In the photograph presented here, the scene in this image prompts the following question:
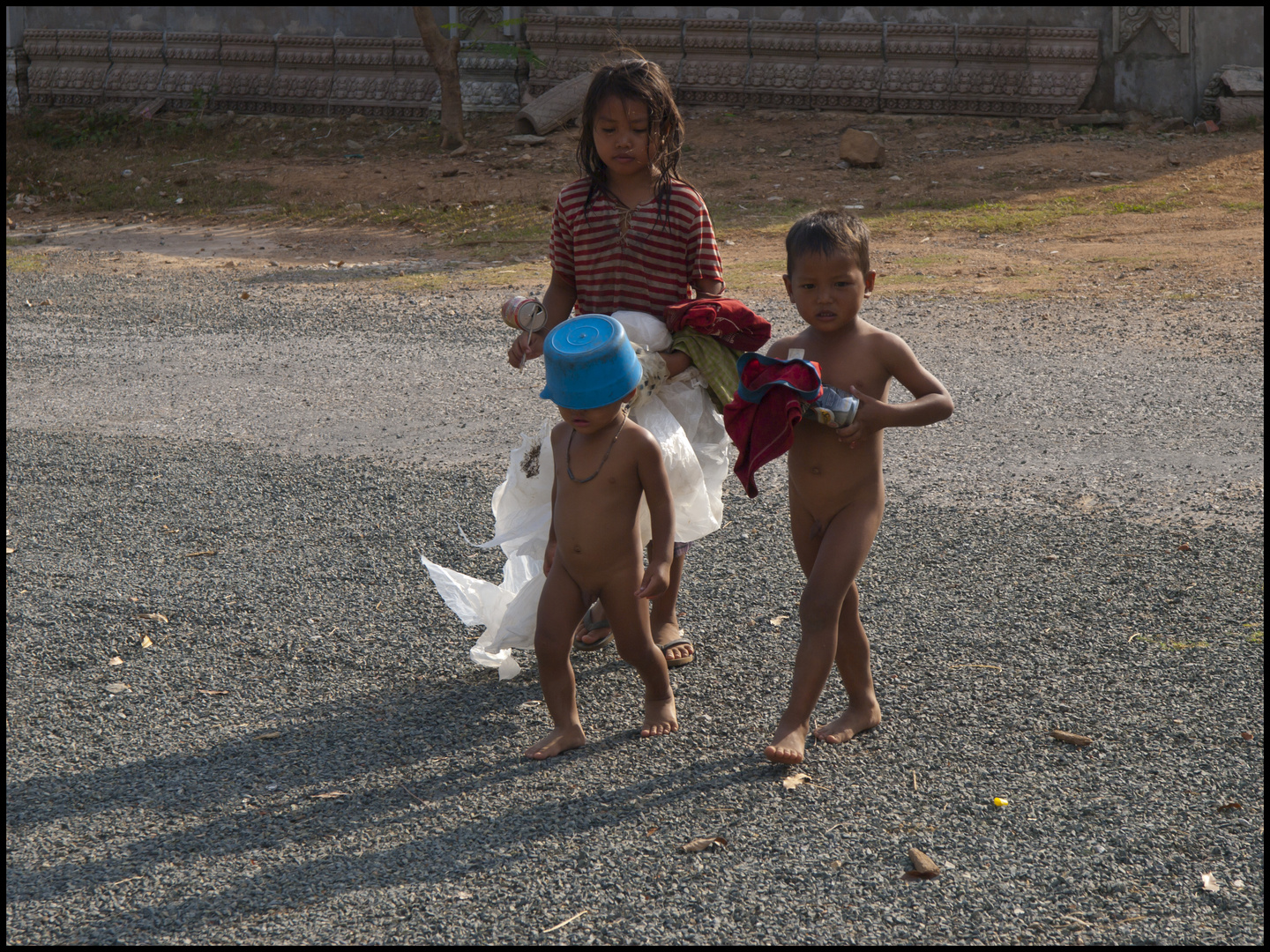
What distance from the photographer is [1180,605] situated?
3.72 m

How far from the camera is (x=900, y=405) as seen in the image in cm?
266

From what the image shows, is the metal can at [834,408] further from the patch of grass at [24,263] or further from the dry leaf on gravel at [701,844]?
the patch of grass at [24,263]

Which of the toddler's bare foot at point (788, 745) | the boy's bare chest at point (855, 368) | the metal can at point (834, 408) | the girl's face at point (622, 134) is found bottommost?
the toddler's bare foot at point (788, 745)

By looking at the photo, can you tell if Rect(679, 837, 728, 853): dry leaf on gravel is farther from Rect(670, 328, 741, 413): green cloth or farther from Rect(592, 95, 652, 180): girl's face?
Rect(592, 95, 652, 180): girl's face

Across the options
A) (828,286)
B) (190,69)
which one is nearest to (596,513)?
(828,286)

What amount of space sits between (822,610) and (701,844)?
66 centimetres

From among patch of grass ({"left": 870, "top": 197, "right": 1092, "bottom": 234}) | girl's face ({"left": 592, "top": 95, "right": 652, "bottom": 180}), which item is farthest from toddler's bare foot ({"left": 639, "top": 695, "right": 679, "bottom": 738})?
patch of grass ({"left": 870, "top": 197, "right": 1092, "bottom": 234})

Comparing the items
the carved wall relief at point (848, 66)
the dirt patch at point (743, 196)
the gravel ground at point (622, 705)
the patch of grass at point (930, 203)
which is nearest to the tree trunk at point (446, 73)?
the dirt patch at point (743, 196)

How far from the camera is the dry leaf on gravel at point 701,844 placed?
254 cm

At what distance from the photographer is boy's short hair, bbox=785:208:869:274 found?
269cm

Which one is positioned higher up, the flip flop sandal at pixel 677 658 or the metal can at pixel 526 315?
the metal can at pixel 526 315

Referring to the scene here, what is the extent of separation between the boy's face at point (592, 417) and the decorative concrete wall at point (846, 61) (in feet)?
48.8

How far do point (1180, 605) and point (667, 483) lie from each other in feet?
6.42

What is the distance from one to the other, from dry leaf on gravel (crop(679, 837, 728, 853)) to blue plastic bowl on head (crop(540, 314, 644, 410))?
1.07 metres
